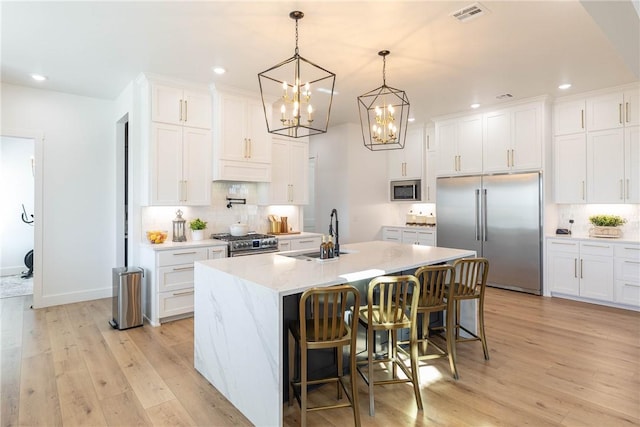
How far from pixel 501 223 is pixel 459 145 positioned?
58.0 inches

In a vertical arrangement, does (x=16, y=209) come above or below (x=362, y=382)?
above

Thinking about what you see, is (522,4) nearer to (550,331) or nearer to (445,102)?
(445,102)

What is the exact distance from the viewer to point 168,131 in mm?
4305

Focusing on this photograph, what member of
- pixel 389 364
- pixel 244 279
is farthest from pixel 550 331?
pixel 244 279

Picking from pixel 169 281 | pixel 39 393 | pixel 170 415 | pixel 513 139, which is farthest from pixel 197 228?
pixel 513 139

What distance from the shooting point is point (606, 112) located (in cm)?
478

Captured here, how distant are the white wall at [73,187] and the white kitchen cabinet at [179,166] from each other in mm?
1441

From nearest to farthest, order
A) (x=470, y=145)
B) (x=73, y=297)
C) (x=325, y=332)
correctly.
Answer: (x=325, y=332) → (x=73, y=297) → (x=470, y=145)

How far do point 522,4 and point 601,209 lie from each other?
3713 millimetres

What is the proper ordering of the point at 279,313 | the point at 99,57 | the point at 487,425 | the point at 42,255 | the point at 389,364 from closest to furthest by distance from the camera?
the point at 279,313, the point at 487,425, the point at 389,364, the point at 99,57, the point at 42,255

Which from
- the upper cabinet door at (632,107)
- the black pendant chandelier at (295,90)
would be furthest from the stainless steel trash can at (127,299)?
the upper cabinet door at (632,107)

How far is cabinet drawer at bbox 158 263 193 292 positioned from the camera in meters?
3.98

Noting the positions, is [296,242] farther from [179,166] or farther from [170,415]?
[170,415]

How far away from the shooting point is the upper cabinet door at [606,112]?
15.4 ft
